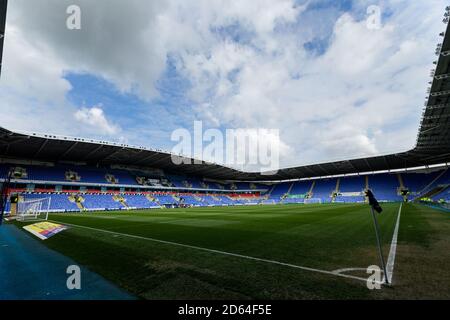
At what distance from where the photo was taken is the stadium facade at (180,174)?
33969 mm

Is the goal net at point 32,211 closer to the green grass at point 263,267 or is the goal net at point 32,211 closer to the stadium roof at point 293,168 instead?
the stadium roof at point 293,168

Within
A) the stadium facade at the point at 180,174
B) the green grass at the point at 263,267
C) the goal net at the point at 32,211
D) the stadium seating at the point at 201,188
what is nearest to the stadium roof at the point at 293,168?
the stadium facade at the point at 180,174

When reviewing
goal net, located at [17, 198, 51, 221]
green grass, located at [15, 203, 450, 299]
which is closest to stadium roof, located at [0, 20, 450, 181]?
goal net, located at [17, 198, 51, 221]

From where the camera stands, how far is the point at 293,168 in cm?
6656

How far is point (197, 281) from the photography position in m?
4.73

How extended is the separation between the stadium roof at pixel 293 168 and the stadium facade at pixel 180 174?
0.15 ft

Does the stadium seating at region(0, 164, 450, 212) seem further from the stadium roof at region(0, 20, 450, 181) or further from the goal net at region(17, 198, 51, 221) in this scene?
the goal net at region(17, 198, 51, 221)

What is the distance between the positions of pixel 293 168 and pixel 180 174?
36.4 metres

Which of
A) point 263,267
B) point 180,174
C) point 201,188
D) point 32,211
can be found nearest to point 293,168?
point 201,188

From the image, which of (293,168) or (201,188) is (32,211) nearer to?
(201,188)

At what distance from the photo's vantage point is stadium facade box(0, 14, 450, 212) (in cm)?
3397
